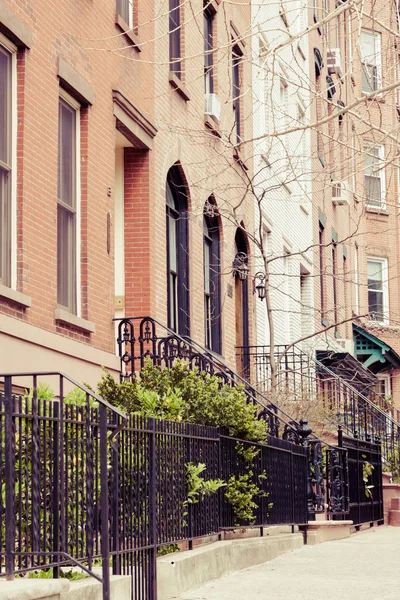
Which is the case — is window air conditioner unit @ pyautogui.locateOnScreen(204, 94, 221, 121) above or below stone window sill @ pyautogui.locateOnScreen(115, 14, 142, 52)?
above

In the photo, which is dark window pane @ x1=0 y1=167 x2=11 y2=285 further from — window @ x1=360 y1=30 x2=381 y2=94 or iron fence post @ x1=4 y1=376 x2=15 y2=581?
iron fence post @ x1=4 y1=376 x2=15 y2=581

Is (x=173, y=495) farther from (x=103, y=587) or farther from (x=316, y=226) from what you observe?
(x=316, y=226)

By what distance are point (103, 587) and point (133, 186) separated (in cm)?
932

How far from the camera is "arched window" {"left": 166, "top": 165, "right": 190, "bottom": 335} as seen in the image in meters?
17.0

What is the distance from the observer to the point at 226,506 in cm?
1102

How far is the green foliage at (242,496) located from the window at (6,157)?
298 centimetres

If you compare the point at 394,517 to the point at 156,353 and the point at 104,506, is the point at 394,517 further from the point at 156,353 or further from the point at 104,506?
the point at 104,506

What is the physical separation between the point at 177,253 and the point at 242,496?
6.86 metres

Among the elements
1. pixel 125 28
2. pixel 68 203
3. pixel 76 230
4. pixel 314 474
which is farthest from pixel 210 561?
pixel 125 28

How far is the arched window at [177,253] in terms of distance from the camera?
16984 millimetres

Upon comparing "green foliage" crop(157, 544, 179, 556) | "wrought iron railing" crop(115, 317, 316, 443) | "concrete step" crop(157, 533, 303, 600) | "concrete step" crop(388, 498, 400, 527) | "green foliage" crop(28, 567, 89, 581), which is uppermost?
"wrought iron railing" crop(115, 317, 316, 443)

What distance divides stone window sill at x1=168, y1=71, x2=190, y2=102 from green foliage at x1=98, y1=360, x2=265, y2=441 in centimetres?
589

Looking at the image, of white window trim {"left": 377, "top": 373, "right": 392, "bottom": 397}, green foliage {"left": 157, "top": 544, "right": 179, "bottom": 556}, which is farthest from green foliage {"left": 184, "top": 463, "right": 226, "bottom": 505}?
white window trim {"left": 377, "top": 373, "right": 392, "bottom": 397}

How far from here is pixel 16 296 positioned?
419 inches
